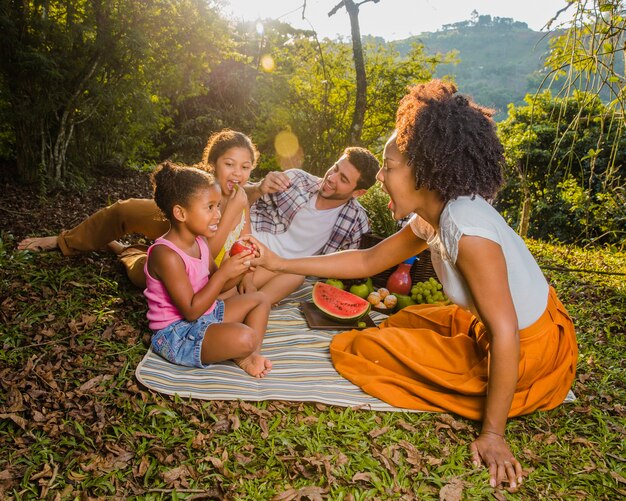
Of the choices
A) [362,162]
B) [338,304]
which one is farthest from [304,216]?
[338,304]

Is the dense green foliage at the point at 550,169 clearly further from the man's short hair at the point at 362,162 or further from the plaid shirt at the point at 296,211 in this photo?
the man's short hair at the point at 362,162

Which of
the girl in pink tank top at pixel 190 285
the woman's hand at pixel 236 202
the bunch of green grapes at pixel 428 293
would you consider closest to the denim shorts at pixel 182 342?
the girl in pink tank top at pixel 190 285

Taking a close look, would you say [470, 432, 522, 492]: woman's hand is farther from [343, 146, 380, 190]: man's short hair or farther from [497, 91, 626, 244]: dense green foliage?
[497, 91, 626, 244]: dense green foliage

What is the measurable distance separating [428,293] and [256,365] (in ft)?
6.29

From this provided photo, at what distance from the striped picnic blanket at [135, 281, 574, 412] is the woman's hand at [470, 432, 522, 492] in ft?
1.70

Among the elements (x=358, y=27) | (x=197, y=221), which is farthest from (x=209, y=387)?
(x=358, y=27)

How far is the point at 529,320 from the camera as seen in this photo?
95.2 inches

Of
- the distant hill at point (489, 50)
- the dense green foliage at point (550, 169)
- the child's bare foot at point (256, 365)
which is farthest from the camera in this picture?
the distant hill at point (489, 50)

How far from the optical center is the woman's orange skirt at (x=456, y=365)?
250 centimetres

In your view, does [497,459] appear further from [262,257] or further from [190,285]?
[190,285]

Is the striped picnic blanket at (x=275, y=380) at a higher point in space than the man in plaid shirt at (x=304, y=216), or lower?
lower

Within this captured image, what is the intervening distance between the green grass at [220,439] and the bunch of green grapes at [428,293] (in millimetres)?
1314

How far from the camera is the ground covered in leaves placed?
1996mm

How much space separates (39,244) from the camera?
164 inches
